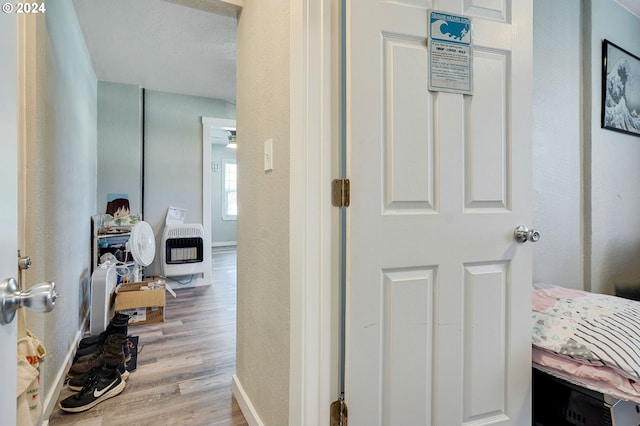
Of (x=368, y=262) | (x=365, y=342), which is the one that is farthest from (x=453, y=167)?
(x=365, y=342)

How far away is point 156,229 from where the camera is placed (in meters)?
4.06

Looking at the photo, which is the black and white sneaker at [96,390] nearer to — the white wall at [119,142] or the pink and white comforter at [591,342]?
the pink and white comforter at [591,342]

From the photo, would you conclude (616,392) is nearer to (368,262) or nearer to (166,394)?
(368,262)

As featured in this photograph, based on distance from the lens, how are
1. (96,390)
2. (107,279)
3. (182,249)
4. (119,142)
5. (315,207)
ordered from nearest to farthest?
1. (315,207)
2. (96,390)
3. (107,279)
4. (119,142)
5. (182,249)

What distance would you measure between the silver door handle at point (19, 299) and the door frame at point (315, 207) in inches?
26.1

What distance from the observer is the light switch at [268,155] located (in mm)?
1312

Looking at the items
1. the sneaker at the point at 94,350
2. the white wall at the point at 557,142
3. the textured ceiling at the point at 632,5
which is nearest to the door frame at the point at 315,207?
the white wall at the point at 557,142

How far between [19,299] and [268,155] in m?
0.94

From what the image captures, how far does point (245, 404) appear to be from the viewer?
1614mm

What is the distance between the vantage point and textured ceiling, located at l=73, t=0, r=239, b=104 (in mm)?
2361

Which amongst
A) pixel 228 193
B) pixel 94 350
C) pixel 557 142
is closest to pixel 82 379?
pixel 94 350

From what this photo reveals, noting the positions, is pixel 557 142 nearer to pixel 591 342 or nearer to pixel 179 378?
pixel 591 342

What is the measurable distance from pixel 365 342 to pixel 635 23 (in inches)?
124

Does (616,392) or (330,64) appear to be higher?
(330,64)
